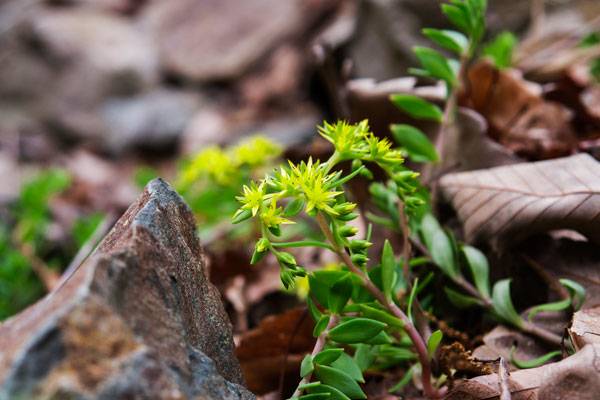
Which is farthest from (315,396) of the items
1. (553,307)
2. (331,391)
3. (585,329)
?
(553,307)

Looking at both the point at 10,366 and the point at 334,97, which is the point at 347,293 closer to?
the point at 10,366

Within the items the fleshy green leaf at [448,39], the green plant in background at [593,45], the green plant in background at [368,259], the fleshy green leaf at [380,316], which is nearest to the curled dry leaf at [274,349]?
the green plant in background at [368,259]

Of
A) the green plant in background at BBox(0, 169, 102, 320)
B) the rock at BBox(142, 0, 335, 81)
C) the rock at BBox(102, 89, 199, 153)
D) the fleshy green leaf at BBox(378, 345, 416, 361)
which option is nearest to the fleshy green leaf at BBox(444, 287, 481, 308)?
the fleshy green leaf at BBox(378, 345, 416, 361)

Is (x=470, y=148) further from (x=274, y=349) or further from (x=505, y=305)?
(x=274, y=349)

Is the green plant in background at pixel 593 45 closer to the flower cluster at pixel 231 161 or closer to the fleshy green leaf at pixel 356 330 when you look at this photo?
the flower cluster at pixel 231 161

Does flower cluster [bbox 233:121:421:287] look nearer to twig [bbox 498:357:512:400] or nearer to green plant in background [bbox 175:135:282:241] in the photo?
twig [bbox 498:357:512:400]

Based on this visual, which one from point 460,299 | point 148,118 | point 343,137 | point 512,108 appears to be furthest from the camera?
point 148,118
